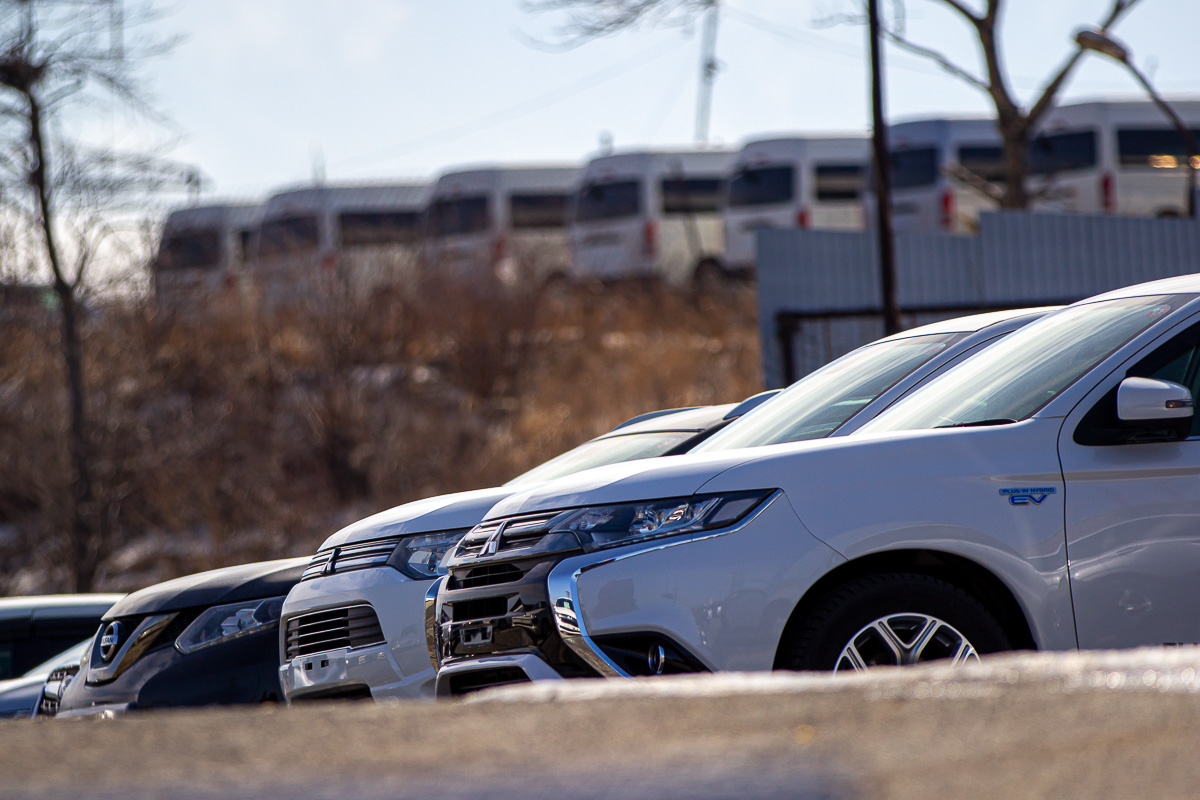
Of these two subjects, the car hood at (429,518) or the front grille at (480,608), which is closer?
the front grille at (480,608)

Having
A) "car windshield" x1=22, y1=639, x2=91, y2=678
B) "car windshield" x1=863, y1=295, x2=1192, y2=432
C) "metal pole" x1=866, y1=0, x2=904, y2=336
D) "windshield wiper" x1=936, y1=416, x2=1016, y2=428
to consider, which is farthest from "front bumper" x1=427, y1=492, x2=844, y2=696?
"metal pole" x1=866, y1=0, x2=904, y2=336

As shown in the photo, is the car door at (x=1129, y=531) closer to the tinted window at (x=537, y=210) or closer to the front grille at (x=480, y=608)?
→ the front grille at (x=480, y=608)

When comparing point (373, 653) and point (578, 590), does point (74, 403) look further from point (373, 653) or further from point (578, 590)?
point (578, 590)

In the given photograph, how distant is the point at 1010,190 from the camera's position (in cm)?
2011

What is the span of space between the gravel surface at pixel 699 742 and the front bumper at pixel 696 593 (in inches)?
34.8

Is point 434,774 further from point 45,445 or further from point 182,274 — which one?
point 182,274

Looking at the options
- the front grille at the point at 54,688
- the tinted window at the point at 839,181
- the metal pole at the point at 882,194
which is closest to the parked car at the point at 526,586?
the front grille at the point at 54,688

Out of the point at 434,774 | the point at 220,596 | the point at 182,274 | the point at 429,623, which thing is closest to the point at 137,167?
the point at 182,274

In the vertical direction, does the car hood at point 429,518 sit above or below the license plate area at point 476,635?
above

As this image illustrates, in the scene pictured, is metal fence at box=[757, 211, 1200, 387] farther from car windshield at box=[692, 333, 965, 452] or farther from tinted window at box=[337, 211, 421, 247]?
tinted window at box=[337, 211, 421, 247]

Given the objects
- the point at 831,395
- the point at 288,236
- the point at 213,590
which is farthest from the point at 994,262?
the point at 288,236

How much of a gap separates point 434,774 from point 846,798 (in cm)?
75

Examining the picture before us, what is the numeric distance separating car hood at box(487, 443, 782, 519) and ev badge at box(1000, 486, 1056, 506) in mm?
715

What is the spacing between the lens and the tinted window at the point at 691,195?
27594 mm
